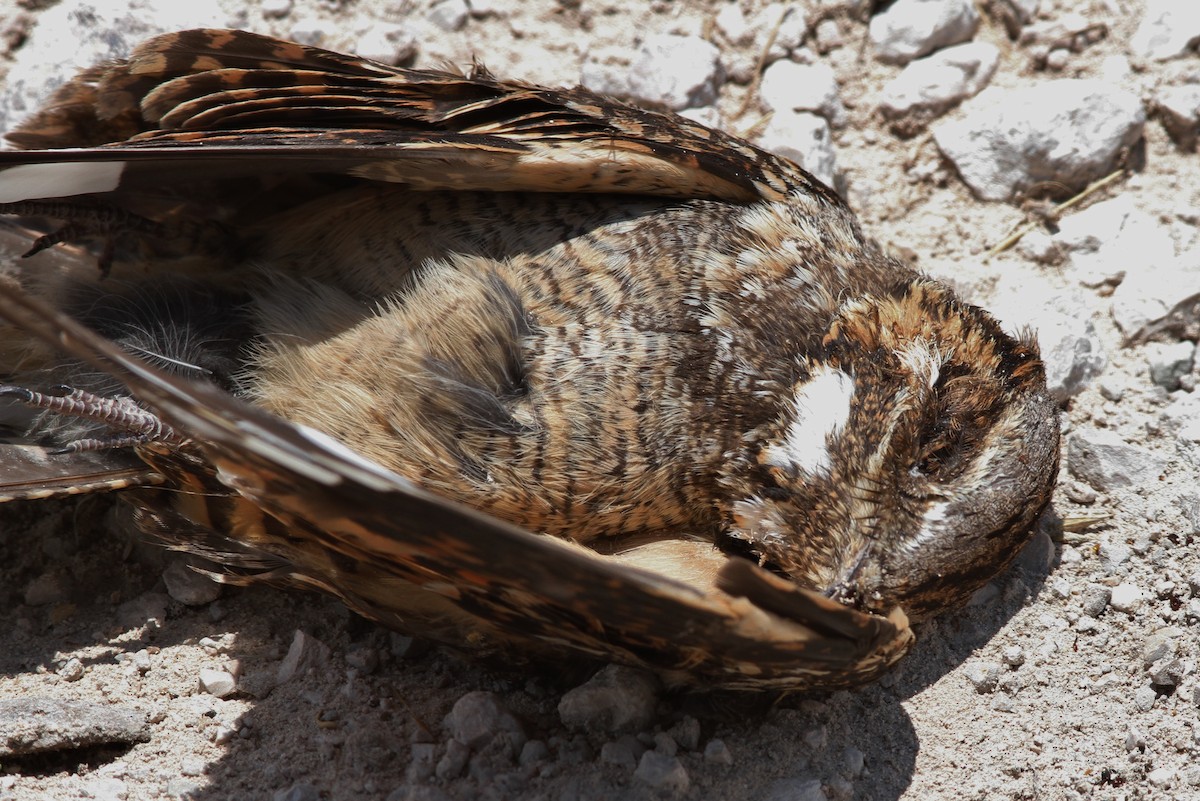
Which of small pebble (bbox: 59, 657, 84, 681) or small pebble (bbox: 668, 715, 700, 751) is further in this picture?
small pebble (bbox: 59, 657, 84, 681)

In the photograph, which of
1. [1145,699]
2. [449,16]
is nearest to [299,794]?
[1145,699]

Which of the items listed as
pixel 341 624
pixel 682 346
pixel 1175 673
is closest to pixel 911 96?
pixel 682 346

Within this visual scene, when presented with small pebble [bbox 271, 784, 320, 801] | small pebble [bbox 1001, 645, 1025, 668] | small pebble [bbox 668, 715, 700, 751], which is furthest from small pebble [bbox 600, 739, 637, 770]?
small pebble [bbox 1001, 645, 1025, 668]

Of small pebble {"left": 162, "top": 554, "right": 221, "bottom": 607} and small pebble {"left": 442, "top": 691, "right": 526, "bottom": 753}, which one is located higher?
small pebble {"left": 442, "top": 691, "right": 526, "bottom": 753}

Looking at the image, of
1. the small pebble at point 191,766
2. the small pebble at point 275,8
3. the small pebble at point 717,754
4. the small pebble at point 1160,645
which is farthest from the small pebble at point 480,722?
the small pebble at point 275,8

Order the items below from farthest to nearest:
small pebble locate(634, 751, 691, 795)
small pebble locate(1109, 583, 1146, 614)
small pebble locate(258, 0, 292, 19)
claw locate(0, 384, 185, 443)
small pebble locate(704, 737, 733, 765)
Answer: small pebble locate(258, 0, 292, 19) < small pebble locate(1109, 583, 1146, 614) < claw locate(0, 384, 185, 443) < small pebble locate(704, 737, 733, 765) < small pebble locate(634, 751, 691, 795)

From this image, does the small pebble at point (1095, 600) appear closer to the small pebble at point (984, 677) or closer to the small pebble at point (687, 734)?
→ the small pebble at point (984, 677)

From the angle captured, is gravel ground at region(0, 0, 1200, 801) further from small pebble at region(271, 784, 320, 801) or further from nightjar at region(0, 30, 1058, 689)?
nightjar at region(0, 30, 1058, 689)
